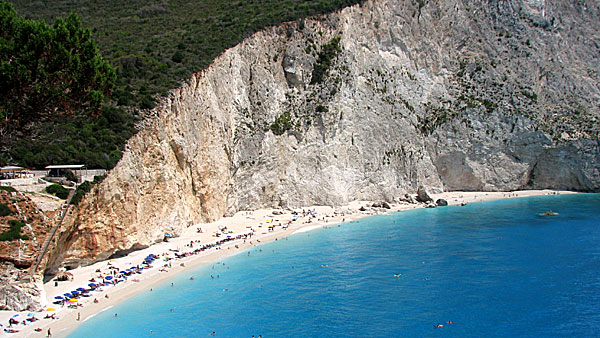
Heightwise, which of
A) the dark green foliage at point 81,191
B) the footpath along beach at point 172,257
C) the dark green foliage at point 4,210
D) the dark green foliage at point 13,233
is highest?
the dark green foliage at point 81,191

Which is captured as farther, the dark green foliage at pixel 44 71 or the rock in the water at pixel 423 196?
the rock in the water at pixel 423 196

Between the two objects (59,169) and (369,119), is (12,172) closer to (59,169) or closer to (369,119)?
(59,169)

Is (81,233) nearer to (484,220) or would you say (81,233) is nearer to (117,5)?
(484,220)

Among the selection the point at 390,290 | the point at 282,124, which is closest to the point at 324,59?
the point at 282,124

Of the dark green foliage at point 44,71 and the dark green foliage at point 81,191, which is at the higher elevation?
the dark green foliage at point 44,71

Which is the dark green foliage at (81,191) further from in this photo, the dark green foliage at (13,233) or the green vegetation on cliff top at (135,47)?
the dark green foliage at (13,233)

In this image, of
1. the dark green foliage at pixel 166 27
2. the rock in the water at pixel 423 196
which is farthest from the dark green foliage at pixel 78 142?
the rock in the water at pixel 423 196

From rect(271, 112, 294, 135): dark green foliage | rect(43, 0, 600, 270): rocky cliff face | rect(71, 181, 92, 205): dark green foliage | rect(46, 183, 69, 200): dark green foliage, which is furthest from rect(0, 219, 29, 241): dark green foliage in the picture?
rect(271, 112, 294, 135): dark green foliage
